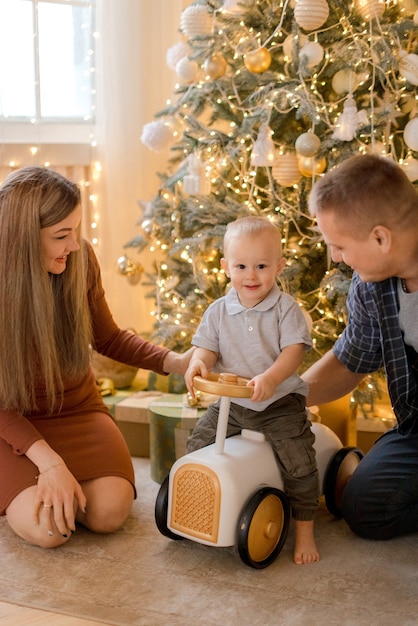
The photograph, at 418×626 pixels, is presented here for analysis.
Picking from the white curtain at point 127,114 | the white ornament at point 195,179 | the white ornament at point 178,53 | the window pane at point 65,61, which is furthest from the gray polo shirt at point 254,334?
the window pane at point 65,61

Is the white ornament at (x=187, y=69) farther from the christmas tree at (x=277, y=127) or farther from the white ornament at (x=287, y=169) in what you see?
the white ornament at (x=287, y=169)

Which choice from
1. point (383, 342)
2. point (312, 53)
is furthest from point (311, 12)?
point (383, 342)

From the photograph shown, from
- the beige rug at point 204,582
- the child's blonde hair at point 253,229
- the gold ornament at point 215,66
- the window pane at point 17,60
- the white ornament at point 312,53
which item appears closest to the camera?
the beige rug at point 204,582

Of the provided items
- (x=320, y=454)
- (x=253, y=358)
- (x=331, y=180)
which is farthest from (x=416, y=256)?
(x=320, y=454)

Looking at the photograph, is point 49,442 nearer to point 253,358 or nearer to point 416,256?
point 253,358

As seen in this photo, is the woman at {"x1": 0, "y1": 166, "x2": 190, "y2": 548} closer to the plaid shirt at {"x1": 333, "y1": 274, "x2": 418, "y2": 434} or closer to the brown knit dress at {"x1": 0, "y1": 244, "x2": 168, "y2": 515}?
the brown knit dress at {"x1": 0, "y1": 244, "x2": 168, "y2": 515}

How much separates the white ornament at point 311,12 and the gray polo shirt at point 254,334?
0.94m

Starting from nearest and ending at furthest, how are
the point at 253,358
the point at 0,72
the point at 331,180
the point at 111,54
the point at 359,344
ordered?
1. the point at 331,180
2. the point at 253,358
3. the point at 359,344
4. the point at 0,72
5. the point at 111,54

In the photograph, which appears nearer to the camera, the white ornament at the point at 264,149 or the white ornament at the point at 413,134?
the white ornament at the point at 413,134

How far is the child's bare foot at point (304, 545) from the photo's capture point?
1.99 metres

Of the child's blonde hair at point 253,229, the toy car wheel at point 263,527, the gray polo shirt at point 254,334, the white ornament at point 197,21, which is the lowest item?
the toy car wheel at point 263,527

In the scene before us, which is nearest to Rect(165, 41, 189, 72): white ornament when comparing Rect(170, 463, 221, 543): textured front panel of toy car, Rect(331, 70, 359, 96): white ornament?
Rect(331, 70, 359, 96): white ornament

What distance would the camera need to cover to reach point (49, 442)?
2.16 metres

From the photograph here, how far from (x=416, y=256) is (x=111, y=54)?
6.12ft
